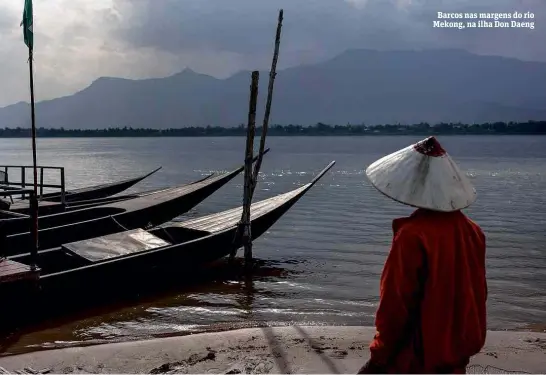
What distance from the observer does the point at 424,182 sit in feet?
7.98

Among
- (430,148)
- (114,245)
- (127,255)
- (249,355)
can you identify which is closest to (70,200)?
(114,245)

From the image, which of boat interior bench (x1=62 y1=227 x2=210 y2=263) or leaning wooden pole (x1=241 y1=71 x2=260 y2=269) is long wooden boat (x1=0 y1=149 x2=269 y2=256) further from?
leaning wooden pole (x1=241 y1=71 x2=260 y2=269)

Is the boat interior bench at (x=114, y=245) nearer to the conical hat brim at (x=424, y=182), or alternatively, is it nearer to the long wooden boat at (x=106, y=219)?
the long wooden boat at (x=106, y=219)

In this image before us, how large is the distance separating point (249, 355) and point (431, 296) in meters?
3.57

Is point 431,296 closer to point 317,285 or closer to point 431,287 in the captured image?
point 431,287

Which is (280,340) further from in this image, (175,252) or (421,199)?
(421,199)

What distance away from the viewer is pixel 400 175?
2.51 meters

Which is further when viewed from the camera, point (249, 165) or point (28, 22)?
point (28, 22)

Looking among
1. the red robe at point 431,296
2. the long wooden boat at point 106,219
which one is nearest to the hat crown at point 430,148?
the red robe at point 431,296

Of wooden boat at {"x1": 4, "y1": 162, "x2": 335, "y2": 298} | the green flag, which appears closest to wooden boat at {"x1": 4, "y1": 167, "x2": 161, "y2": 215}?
wooden boat at {"x1": 4, "y1": 162, "x2": 335, "y2": 298}

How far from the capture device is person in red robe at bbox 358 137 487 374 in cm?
221

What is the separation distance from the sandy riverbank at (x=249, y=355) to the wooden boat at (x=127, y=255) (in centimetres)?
130

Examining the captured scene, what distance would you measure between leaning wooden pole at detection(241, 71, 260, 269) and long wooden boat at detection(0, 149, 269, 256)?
8.24 feet

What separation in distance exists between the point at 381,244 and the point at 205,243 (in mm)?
5476
